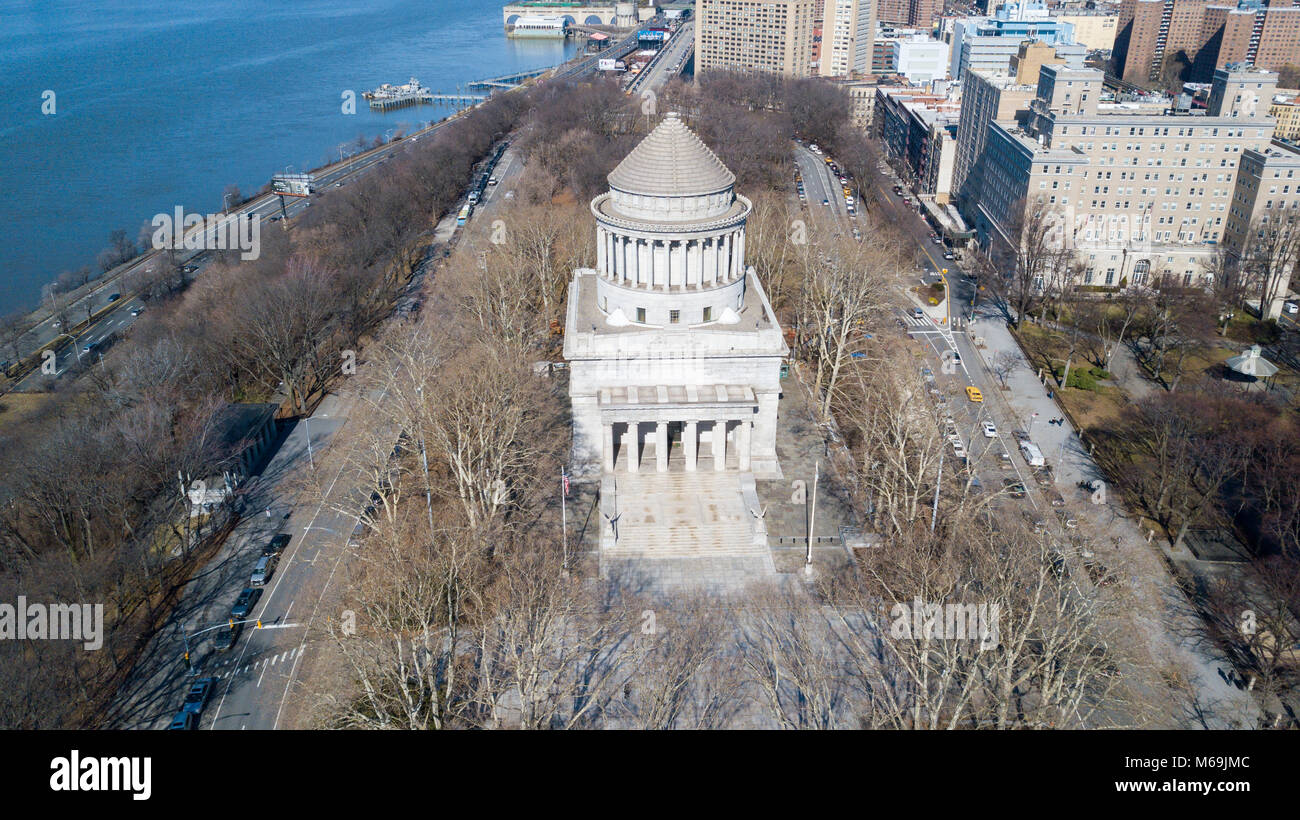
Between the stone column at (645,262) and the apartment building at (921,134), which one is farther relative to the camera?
the apartment building at (921,134)

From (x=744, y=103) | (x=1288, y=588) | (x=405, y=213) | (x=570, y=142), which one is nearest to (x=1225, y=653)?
(x=1288, y=588)

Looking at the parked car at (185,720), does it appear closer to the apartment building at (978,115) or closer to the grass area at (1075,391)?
the grass area at (1075,391)

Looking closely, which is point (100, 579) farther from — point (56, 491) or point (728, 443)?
point (728, 443)

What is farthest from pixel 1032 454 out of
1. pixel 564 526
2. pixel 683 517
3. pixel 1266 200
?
pixel 1266 200

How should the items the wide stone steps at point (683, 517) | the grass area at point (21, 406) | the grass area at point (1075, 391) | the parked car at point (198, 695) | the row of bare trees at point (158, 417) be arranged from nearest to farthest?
the parked car at point (198, 695) → the row of bare trees at point (158, 417) → the wide stone steps at point (683, 517) → the grass area at point (21, 406) → the grass area at point (1075, 391)

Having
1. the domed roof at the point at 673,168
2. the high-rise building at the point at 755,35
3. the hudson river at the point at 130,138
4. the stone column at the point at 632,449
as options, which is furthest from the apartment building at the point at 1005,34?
the stone column at the point at 632,449

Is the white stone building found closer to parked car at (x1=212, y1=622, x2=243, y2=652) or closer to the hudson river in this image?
parked car at (x1=212, y1=622, x2=243, y2=652)

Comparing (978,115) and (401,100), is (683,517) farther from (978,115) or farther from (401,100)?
(401,100)

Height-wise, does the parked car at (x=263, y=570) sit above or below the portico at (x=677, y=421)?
below
